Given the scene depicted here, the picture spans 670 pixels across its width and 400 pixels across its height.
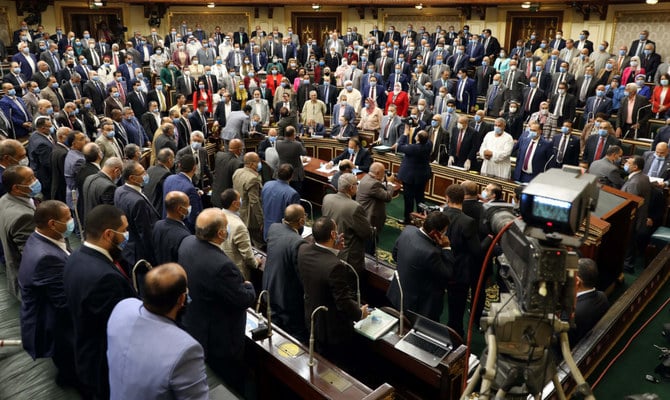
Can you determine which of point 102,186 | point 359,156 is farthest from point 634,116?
point 102,186

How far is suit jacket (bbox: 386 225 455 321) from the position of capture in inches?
161

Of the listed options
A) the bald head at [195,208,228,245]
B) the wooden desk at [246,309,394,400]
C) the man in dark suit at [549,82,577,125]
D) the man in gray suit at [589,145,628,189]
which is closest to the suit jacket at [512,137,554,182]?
the man in gray suit at [589,145,628,189]

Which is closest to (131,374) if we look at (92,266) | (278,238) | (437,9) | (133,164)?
(92,266)

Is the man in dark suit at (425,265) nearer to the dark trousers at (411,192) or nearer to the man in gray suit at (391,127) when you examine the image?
the dark trousers at (411,192)

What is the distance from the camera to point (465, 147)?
28.3 feet

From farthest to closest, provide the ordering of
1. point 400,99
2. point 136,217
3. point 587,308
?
point 400,99 → point 136,217 → point 587,308

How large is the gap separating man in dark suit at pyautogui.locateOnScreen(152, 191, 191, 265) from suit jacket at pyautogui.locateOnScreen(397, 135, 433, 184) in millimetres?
4040

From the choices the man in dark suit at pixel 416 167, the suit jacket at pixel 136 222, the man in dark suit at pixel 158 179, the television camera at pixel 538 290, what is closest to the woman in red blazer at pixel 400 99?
the man in dark suit at pixel 416 167

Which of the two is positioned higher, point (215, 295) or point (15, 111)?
point (15, 111)

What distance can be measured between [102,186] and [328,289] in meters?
2.75

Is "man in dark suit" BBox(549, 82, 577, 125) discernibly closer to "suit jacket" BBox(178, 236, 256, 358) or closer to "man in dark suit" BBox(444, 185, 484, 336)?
"man in dark suit" BBox(444, 185, 484, 336)

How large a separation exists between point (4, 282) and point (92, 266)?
109 inches

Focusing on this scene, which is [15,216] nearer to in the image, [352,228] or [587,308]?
[352,228]

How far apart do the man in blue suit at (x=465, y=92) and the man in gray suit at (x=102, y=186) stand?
8519 mm
